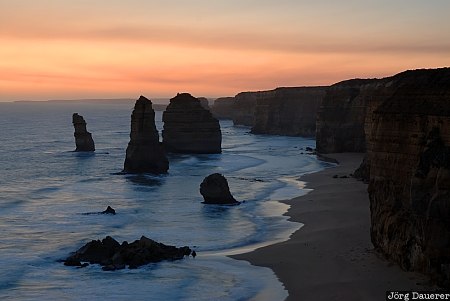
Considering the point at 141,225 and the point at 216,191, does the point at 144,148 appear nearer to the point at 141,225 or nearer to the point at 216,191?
the point at 216,191

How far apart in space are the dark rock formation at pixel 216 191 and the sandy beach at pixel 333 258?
5.25m

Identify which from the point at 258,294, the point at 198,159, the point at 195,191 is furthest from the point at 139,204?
the point at 198,159

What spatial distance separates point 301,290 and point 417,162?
22.1 ft

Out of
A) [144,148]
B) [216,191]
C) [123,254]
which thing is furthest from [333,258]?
[144,148]

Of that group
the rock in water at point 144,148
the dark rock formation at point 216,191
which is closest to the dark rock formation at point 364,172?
the dark rock formation at point 216,191

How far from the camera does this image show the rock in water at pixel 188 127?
321 feet

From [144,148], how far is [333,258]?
4603cm

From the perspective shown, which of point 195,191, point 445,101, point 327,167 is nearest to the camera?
point 445,101

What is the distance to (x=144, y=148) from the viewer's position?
72375mm

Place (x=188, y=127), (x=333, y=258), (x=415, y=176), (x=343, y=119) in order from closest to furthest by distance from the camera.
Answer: (x=415, y=176)
(x=333, y=258)
(x=343, y=119)
(x=188, y=127)

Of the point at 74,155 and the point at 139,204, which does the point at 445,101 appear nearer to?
the point at 139,204

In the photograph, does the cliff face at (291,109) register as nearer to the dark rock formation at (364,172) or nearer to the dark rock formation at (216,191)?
the dark rock formation at (364,172)

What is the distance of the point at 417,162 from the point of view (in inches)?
933

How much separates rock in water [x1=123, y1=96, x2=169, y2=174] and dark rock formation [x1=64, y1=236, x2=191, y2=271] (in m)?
40.3
